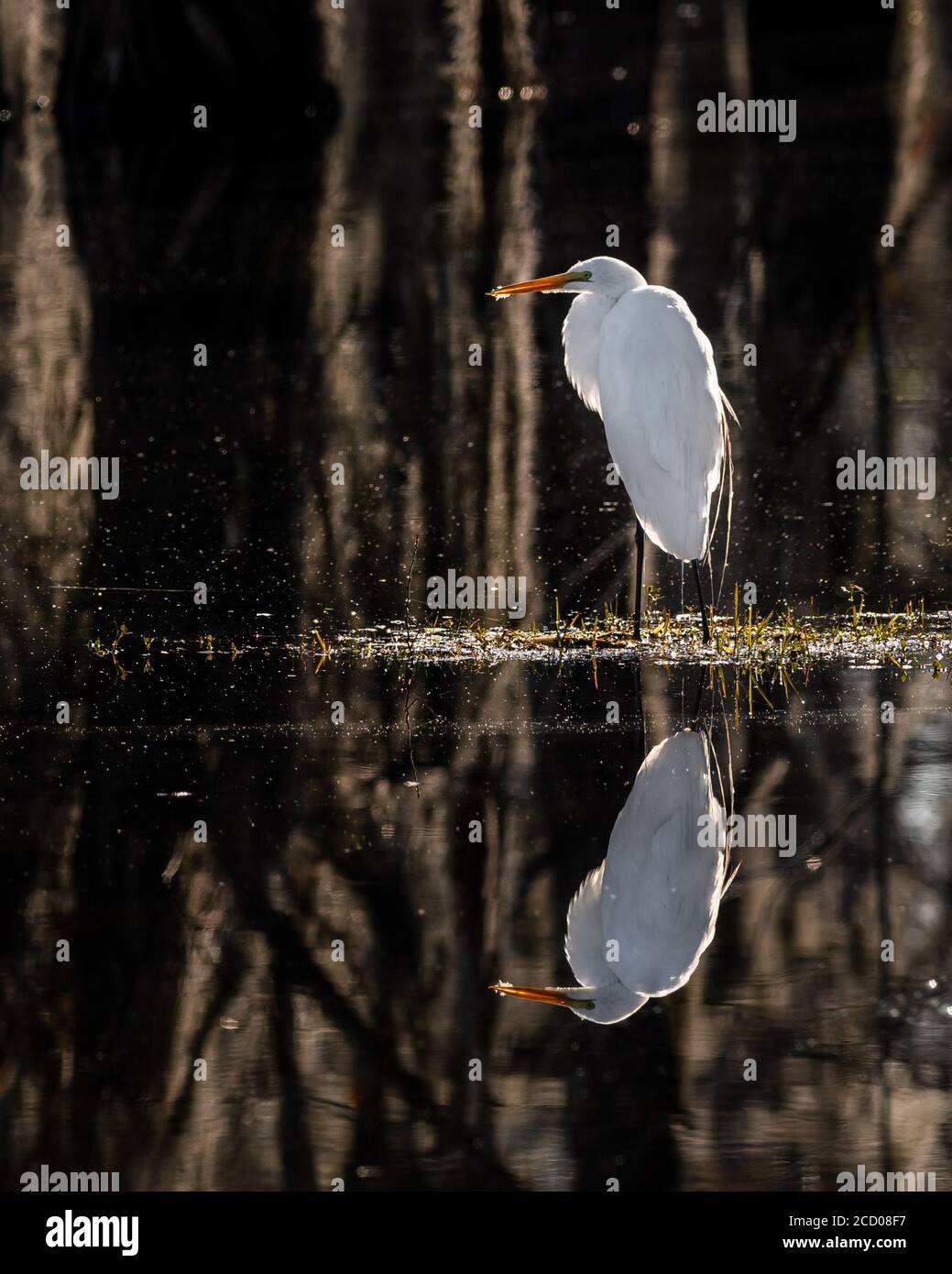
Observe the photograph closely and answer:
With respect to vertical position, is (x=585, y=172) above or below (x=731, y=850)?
above

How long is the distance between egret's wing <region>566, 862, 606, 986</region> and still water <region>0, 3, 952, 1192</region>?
37mm

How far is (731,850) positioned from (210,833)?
1.26m

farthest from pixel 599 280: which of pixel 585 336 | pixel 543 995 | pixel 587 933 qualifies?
pixel 543 995

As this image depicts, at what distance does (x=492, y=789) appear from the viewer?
4914 millimetres

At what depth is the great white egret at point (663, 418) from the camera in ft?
21.7

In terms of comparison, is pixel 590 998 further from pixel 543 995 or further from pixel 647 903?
pixel 647 903

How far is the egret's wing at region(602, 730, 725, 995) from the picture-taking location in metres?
3.86

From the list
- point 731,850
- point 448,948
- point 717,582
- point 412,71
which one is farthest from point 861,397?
point 412,71

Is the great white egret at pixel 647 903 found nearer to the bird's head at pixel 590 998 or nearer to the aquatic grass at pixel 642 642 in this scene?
the bird's head at pixel 590 998

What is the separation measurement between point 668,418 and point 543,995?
3.39 metres

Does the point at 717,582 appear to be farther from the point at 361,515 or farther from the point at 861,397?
the point at 861,397

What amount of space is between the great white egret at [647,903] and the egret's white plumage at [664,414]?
184 cm

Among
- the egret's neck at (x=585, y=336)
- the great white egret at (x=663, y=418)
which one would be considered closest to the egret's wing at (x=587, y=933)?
the great white egret at (x=663, y=418)

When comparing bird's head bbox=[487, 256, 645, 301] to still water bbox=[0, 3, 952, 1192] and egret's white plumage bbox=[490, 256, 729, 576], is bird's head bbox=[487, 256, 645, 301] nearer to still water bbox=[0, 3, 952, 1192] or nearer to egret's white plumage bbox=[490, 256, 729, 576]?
egret's white plumage bbox=[490, 256, 729, 576]
